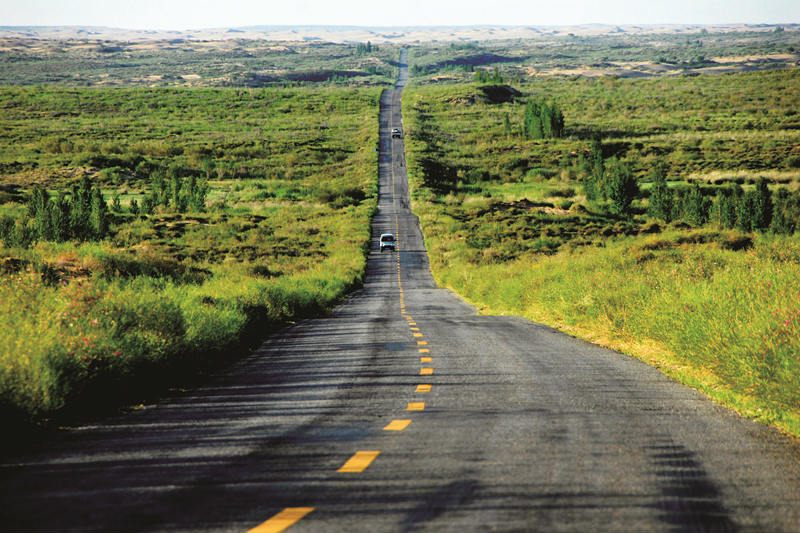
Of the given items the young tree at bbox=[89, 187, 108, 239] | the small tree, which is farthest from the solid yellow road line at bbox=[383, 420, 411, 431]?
the small tree

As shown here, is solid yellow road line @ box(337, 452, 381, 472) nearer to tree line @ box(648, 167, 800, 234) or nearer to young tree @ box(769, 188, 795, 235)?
young tree @ box(769, 188, 795, 235)

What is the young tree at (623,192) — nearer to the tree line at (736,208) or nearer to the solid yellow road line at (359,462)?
the tree line at (736,208)

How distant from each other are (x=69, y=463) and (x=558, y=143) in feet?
386

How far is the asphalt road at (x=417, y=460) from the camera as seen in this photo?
447 cm

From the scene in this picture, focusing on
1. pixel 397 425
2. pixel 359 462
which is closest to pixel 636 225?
pixel 397 425

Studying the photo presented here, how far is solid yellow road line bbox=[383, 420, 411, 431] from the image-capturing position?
6668 mm

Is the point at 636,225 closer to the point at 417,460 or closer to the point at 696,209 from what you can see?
the point at 696,209

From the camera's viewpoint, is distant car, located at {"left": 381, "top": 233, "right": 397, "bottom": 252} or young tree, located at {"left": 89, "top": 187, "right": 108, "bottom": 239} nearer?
young tree, located at {"left": 89, "top": 187, "right": 108, "bottom": 239}

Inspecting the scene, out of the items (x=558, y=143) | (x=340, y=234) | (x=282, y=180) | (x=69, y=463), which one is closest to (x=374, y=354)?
(x=69, y=463)

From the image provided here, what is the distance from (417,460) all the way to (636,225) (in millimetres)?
63295

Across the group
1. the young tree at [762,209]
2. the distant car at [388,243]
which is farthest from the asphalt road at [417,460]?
the young tree at [762,209]

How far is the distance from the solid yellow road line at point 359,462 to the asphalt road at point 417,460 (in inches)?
0.7

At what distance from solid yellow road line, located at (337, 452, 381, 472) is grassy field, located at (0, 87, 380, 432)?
11.1 feet

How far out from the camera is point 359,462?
5598 millimetres
